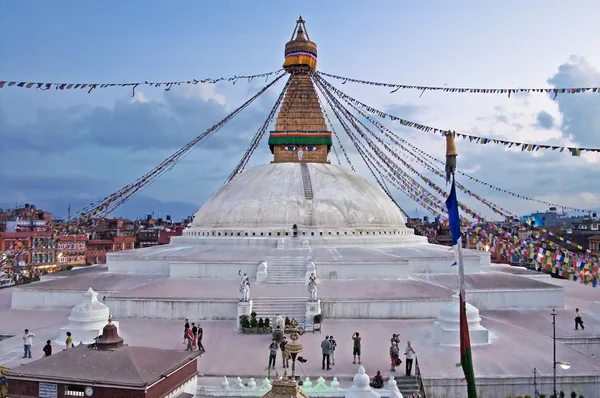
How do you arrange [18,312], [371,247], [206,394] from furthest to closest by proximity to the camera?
[371,247] → [18,312] → [206,394]

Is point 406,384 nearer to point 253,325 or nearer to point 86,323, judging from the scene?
point 253,325

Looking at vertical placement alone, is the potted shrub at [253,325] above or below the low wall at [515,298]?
below

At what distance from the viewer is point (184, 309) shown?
37.2 feet

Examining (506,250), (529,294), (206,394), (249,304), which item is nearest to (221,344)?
(249,304)

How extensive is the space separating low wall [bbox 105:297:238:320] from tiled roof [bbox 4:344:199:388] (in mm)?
5325

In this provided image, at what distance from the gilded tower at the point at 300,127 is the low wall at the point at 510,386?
13349 millimetres

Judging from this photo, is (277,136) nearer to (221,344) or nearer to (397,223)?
(397,223)

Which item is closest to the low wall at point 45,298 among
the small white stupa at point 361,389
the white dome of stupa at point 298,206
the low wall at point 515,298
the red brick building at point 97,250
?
the white dome of stupa at point 298,206

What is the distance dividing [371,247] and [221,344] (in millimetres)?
8009

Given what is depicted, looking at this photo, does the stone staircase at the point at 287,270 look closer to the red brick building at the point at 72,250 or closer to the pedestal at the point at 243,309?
the pedestal at the point at 243,309

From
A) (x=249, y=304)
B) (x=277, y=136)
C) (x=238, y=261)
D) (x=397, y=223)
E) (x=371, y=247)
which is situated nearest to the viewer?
(x=249, y=304)

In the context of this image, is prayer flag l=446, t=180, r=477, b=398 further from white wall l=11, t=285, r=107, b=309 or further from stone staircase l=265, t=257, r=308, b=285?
white wall l=11, t=285, r=107, b=309

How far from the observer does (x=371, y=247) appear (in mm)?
16594

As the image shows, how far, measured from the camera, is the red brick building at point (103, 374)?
211 inches
